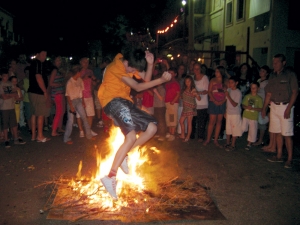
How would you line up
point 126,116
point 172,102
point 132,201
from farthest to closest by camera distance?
point 172,102 → point 126,116 → point 132,201

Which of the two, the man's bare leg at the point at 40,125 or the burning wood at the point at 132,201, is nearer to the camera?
the burning wood at the point at 132,201

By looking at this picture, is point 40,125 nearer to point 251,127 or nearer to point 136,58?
point 136,58

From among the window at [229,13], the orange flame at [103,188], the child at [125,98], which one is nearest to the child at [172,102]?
the orange flame at [103,188]

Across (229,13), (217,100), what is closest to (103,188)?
(217,100)

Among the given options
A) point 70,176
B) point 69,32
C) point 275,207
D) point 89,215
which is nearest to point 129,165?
point 70,176

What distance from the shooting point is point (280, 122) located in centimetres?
655

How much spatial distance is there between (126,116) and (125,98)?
327mm

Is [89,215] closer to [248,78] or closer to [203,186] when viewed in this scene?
[203,186]

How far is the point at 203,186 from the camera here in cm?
527

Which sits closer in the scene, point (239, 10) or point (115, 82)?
point (115, 82)

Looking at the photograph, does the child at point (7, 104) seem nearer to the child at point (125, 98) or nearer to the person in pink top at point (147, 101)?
the person in pink top at point (147, 101)

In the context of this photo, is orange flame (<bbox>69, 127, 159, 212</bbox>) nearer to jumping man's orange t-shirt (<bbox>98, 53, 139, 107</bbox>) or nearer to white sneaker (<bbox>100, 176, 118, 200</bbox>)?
white sneaker (<bbox>100, 176, 118, 200</bbox>)

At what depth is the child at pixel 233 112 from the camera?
767cm

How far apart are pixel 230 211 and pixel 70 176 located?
2.78m
